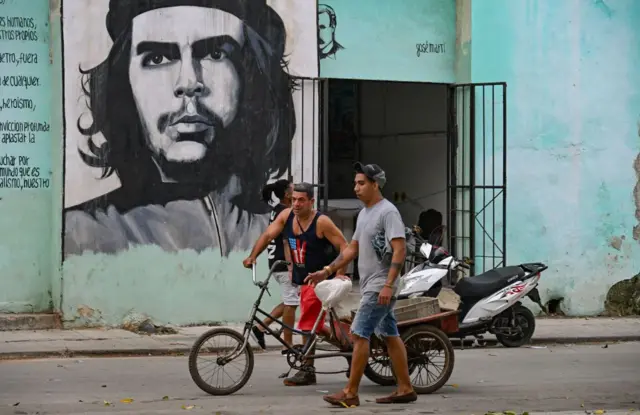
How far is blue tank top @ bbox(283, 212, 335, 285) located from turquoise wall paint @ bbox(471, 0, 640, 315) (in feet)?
20.9

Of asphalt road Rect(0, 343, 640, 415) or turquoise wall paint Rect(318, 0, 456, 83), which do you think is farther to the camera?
turquoise wall paint Rect(318, 0, 456, 83)

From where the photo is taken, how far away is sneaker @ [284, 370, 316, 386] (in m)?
10.6

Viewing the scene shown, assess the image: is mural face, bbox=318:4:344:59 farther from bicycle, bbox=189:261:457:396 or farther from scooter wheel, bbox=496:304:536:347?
bicycle, bbox=189:261:457:396

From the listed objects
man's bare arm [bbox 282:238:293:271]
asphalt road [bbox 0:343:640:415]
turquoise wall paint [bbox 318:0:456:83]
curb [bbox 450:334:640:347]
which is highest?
turquoise wall paint [bbox 318:0:456:83]

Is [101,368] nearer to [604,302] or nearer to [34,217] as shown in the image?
[34,217]

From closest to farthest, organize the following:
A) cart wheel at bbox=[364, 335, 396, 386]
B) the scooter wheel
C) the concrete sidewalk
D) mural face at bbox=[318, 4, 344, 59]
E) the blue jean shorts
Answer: the blue jean shorts
cart wheel at bbox=[364, 335, 396, 386]
the concrete sidewalk
the scooter wheel
mural face at bbox=[318, 4, 344, 59]

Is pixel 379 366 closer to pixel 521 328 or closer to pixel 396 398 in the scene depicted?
pixel 396 398

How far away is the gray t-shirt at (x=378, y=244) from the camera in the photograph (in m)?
9.58

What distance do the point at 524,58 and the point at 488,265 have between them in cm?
304

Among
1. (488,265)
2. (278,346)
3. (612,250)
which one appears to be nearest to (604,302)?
(612,250)

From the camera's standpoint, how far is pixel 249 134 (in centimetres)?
1541

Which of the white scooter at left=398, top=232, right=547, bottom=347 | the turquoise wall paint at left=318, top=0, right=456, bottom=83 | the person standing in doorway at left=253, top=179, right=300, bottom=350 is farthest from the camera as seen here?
the turquoise wall paint at left=318, top=0, right=456, bottom=83

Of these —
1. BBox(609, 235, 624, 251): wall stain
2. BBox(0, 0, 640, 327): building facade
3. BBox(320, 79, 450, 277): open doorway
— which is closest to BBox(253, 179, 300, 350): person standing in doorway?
Answer: BBox(0, 0, 640, 327): building facade

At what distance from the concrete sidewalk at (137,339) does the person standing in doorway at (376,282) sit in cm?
408
